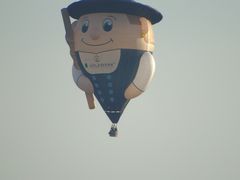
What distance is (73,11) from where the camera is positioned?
24188mm

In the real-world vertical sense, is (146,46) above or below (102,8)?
below

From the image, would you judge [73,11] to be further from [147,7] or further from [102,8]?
[147,7]

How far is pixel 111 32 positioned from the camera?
23156mm

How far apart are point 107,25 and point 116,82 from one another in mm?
2409

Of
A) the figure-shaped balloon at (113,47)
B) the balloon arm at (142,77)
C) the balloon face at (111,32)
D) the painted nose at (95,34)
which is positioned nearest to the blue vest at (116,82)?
the figure-shaped balloon at (113,47)

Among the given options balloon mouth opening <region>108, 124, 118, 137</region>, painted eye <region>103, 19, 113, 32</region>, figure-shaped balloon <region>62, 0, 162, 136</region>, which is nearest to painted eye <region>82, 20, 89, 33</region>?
figure-shaped balloon <region>62, 0, 162, 136</region>

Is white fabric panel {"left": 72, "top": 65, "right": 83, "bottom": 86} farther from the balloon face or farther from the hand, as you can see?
the balloon face

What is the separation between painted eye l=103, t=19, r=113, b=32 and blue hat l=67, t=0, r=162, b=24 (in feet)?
1.37

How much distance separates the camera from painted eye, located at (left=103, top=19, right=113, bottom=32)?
23188 mm

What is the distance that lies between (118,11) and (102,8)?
0.66 meters

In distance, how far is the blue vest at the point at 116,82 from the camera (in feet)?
77.6

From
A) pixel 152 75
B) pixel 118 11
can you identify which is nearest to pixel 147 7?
pixel 118 11

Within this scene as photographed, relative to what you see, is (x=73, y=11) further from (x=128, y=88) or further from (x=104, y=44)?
(x=128, y=88)

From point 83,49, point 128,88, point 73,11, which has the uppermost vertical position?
point 73,11
